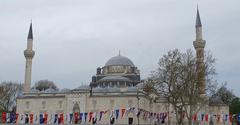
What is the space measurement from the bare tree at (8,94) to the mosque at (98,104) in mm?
11792

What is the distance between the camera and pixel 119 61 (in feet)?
245

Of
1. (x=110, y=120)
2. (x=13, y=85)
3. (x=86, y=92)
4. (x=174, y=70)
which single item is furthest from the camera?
(x=13, y=85)

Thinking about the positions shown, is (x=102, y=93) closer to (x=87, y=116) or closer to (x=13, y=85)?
(x=87, y=116)

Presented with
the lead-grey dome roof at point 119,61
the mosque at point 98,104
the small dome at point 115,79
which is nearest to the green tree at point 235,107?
the mosque at point 98,104

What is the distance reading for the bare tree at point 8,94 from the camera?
74394mm

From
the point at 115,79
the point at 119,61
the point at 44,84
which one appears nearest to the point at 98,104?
the point at 115,79

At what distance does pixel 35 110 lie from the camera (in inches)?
2477

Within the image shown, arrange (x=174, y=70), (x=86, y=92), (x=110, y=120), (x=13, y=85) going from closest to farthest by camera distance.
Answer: (x=174, y=70) < (x=110, y=120) < (x=86, y=92) < (x=13, y=85)

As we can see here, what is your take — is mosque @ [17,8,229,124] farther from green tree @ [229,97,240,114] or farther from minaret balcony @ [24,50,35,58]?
green tree @ [229,97,240,114]

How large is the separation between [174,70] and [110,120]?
1917cm

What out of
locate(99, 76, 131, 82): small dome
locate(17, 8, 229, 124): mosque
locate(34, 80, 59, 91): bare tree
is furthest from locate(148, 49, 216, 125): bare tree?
locate(34, 80, 59, 91): bare tree

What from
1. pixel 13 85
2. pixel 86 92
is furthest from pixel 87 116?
pixel 13 85

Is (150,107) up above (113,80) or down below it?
below

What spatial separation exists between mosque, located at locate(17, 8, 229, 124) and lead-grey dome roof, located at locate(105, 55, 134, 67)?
6.68 meters
